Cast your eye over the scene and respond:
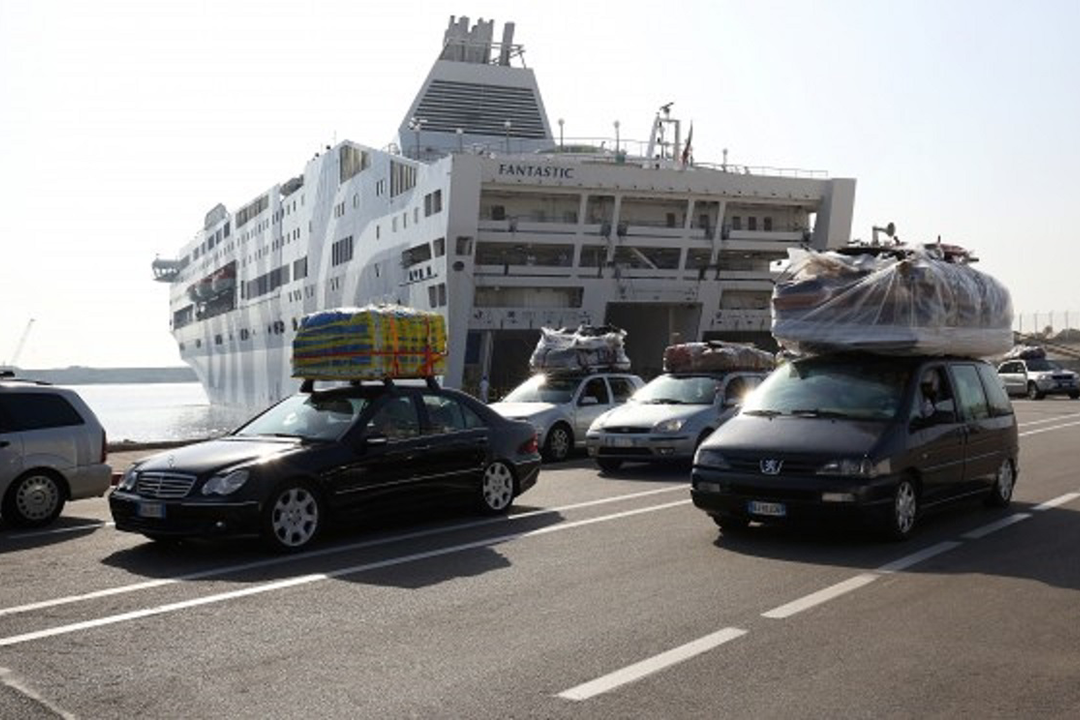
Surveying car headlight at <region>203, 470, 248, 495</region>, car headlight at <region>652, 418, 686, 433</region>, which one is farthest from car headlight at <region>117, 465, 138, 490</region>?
car headlight at <region>652, 418, 686, 433</region>

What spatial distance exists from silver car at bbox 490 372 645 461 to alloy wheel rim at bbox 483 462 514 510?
→ 6038 mm

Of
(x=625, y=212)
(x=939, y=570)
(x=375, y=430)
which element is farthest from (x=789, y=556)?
(x=625, y=212)

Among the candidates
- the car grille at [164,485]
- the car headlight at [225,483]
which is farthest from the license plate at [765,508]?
the car grille at [164,485]

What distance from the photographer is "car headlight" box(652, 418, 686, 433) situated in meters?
14.1

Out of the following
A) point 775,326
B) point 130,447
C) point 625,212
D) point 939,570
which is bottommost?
point 130,447

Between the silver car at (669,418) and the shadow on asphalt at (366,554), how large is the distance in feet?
14.6

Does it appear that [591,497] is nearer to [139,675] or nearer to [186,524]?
[186,524]

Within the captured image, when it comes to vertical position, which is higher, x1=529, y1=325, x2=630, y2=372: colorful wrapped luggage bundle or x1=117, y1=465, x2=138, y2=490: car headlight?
x1=529, y1=325, x2=630, y2=372: colorful wrapped luggage bundle

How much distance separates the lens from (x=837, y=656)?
5062 millimetres

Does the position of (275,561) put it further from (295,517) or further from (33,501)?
(33,501)

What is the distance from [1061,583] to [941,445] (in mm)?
2230

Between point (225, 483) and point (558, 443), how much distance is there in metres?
9.31

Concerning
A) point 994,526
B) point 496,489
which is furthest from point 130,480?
point 994,526

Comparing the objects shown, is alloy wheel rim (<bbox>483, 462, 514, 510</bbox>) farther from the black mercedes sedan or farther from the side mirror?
the side mirror
